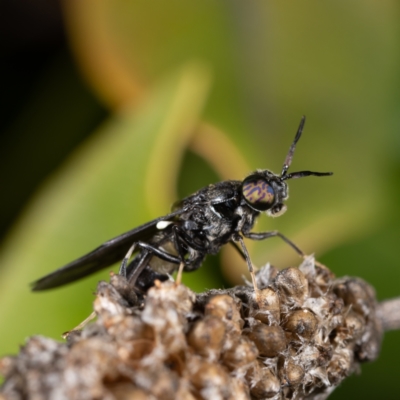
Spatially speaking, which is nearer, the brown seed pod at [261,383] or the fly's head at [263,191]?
the brown seed pod at [261,383]

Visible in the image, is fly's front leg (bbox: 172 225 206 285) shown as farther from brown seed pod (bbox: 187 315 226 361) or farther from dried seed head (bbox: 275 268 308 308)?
brown seed pod (bbox: 187 315 226 361)

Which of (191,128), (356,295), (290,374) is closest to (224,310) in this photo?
(290,374)

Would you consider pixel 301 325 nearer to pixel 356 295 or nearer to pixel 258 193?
pixel 356 295

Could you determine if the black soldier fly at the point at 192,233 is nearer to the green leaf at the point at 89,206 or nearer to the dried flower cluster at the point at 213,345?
the green leaf at the point at 89,206

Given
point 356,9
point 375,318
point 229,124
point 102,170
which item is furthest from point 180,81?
point 375,318

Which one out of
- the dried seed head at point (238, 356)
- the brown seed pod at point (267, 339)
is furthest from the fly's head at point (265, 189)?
the dried seed head at point (238, 356)

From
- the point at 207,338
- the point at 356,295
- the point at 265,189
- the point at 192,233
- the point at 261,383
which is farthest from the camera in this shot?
the point at 192,233

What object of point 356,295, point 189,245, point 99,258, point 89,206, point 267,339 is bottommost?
point 356,295

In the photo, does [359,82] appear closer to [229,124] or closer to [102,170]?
[229,124]
